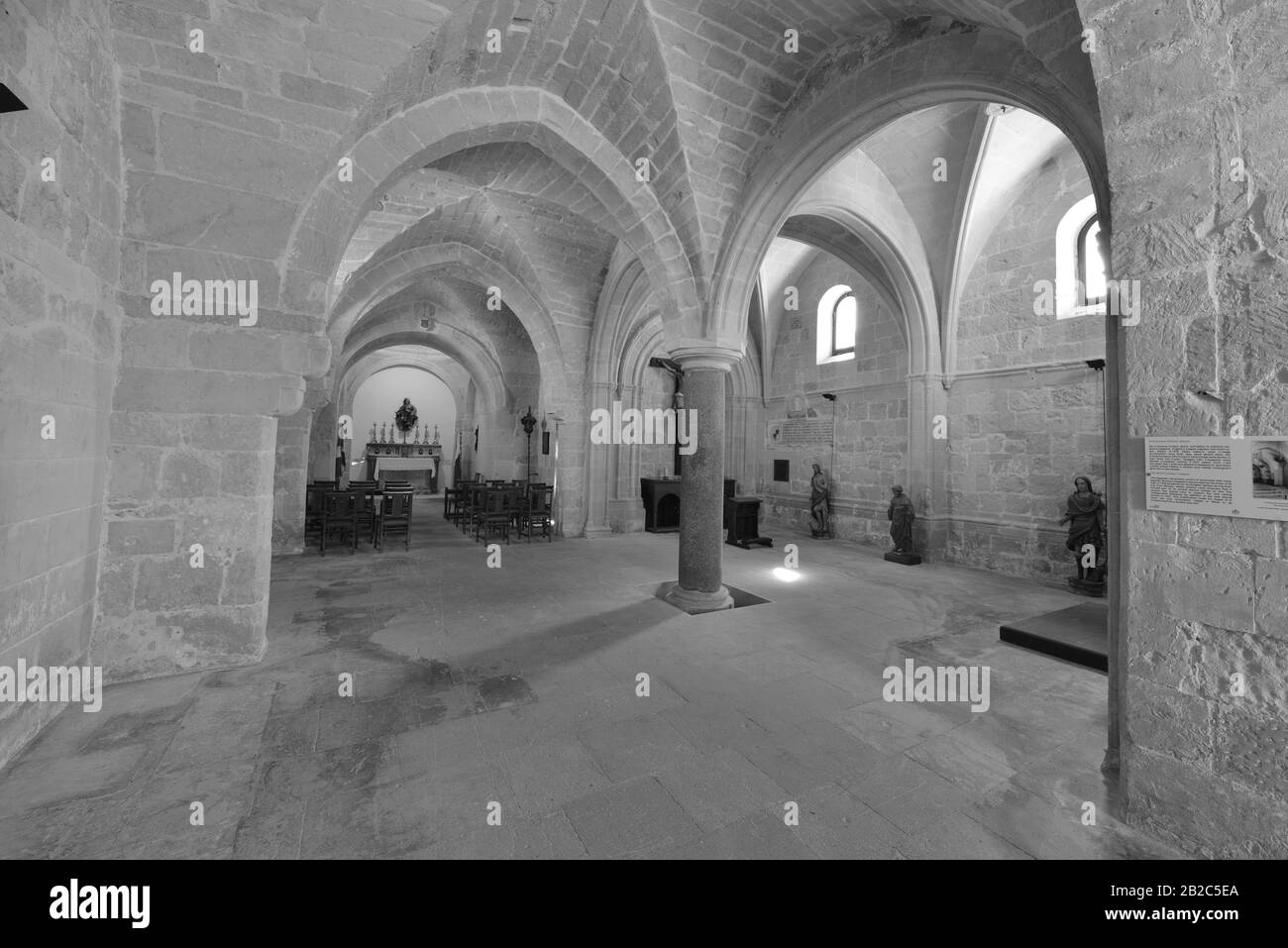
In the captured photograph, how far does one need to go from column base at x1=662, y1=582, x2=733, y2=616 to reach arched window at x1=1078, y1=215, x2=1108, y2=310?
241 inches

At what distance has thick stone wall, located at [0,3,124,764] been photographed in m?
2.25

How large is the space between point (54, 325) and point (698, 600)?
15.3ft

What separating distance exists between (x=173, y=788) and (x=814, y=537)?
9.42 metres

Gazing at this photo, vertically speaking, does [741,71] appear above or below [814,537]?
above

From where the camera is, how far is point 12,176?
220 centimetres

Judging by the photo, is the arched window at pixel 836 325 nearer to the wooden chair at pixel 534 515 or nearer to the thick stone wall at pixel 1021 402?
the thick stone wall at pixel 1021 402

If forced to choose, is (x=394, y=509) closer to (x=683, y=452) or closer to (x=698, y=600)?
(x=683, y=452)

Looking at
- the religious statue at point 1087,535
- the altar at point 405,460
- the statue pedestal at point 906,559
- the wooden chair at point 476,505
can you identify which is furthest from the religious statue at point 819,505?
the altar at point 405,460

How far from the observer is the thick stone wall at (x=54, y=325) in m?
2.25

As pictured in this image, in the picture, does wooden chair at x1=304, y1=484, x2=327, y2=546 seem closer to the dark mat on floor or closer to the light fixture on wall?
the light fixture on wall

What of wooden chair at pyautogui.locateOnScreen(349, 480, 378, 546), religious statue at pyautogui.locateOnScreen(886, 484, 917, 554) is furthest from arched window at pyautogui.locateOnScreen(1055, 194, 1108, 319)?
wooden chair at pyautogui.locateOnScreen(349, 480, 378, 546)

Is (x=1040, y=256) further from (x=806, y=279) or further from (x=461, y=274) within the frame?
(x=461, y=274)

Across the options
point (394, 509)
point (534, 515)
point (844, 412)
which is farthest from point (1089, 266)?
point (394, 509)

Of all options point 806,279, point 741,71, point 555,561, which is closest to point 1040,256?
point 806,279
